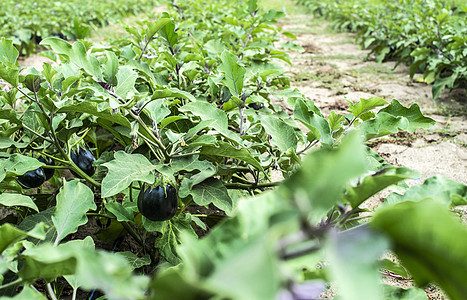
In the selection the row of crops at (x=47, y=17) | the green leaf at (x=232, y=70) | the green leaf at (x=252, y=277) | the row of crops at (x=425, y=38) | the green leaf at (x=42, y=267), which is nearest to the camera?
the green leaf at (x=252, y=277)

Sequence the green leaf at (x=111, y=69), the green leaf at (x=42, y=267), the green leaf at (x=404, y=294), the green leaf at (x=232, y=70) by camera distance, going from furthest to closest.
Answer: the green leaf at (x=232, y=70), the green leaf at (x=111, y=69), the green leaf at (x=404, y=294), the green leaf at (x=42, y=267)

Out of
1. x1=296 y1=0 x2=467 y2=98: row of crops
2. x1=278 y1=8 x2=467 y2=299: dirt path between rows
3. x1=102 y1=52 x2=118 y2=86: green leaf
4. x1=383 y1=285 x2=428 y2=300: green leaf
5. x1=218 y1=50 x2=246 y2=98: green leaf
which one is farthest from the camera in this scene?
x1=296 y1=0 x2=467 y2=98: row of crops

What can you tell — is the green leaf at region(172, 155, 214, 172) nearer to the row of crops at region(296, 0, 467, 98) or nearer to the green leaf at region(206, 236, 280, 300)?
the green leaf at region(206, 236, 280, 300)

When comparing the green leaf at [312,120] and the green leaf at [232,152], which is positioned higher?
the green leaf at [312,120]

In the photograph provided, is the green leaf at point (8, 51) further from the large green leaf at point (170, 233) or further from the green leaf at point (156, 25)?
the large green leaf at point (170, 233)

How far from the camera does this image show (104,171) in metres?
1.30

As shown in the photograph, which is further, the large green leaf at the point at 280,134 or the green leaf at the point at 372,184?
the large green leaf at the point at 280,134

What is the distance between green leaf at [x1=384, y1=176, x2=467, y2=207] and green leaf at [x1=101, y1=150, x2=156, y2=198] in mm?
583

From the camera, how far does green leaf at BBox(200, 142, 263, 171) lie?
99 cm

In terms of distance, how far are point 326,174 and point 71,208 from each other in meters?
0.70

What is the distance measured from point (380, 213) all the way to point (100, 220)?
4.39 ft

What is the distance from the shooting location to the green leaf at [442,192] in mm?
579

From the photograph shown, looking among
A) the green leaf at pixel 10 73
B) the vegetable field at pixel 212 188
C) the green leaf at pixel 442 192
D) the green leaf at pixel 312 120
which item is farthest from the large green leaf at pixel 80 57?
the green leaf at pixel 442 192

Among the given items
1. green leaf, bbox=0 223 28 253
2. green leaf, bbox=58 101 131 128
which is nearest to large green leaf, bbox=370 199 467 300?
green leaf, bbox=0 223 28 253
